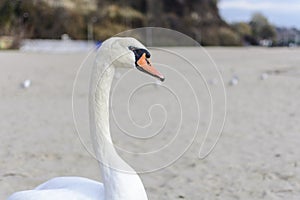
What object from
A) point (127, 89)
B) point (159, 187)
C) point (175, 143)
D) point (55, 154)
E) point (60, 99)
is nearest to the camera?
point (159, 187)

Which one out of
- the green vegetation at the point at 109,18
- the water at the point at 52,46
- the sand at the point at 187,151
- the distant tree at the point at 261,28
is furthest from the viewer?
the distant tree at the point at 261,28

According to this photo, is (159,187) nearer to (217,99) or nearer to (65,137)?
(65,137)

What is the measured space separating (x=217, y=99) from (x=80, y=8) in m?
55.3

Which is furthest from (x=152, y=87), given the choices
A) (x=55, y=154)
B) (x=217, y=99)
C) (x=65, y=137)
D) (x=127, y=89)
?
(x=55, y=154)

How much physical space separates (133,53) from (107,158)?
0.62m

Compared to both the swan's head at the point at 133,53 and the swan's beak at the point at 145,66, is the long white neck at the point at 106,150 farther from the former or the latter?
the swan's beak at the point at 145,66

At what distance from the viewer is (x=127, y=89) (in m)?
11.0

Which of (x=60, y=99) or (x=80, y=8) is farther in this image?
(x=80, y=8)

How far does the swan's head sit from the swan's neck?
0.11 meters

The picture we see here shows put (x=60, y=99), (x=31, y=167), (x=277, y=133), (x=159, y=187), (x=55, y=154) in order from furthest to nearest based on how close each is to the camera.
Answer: (x=60, y=99)
(x=277, y=133)
(x=55, y=154)
(x=31, y=167)
(x=159, y=187)

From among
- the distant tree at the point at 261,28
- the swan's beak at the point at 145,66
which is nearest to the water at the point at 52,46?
the swan's beak at the point at 145,66

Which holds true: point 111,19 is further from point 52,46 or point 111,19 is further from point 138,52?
point 138,52

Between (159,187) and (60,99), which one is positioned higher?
(159,187)

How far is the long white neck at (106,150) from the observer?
2.23 m
